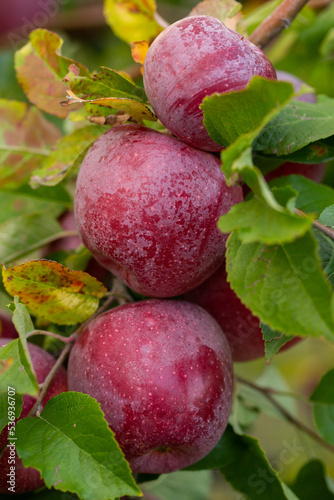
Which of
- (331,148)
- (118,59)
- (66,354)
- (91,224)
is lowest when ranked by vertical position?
(66,354)

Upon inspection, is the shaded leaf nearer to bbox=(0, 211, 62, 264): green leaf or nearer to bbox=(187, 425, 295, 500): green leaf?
bbox=(0, 211, 62, 264): green leaf

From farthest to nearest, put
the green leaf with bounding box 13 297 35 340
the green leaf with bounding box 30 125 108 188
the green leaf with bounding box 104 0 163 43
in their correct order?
the green leaf with bounding box 104 0 163 43
the green leaf with bounding box 30 125 108 188
the green leaf with bounding box 13 297 35 340

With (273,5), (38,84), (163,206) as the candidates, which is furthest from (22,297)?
(273,5)

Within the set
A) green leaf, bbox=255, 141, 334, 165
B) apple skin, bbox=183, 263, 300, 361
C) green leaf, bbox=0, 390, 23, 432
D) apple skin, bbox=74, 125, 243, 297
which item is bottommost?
green leaf, bbox=0, 390, 23, 432

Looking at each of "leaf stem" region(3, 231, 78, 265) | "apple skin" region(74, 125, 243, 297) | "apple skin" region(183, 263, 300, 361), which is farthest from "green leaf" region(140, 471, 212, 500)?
"apple skin" region(74, 125, 243, 297)

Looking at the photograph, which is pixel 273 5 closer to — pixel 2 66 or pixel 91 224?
pixel 91 224

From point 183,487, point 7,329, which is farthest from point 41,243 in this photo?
point 183,487

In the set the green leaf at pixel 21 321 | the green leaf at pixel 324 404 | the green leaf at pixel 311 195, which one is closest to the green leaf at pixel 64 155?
the green leaf at pixel 21 321
